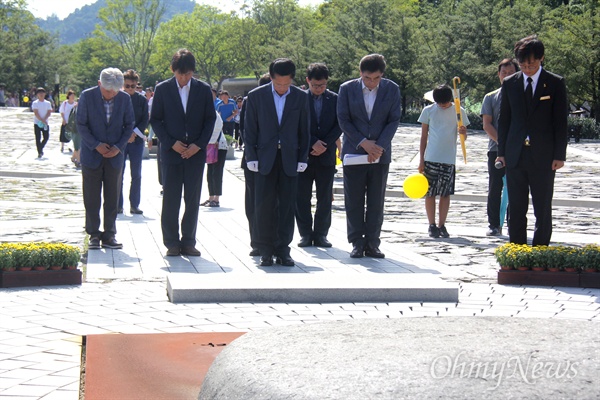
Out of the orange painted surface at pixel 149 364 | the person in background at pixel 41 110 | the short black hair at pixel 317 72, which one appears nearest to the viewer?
the orange painted surface at pixel 149 364

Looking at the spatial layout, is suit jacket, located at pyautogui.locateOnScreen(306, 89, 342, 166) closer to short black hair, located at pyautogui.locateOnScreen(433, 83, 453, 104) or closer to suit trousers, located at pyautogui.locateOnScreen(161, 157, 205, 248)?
suit trousers, located at pyautogui.locateOnScreen(161, 157, 205, 248)

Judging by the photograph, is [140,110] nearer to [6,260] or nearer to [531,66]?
[6,260]

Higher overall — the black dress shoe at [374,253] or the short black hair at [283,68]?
the short black hair at [283,68]

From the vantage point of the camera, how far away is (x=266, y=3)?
252 feet

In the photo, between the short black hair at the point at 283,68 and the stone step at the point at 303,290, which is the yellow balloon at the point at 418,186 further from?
the stone step at the point at 303,290

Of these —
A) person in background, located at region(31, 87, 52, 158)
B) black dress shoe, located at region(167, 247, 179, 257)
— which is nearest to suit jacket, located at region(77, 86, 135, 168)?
black dress shoe, located at region(167, 247, 179, 257)

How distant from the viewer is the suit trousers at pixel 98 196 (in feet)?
32.3

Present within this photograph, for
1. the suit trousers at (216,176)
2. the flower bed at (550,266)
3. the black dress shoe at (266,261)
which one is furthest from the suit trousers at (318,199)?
Answer: the suit trousers at (216,176)

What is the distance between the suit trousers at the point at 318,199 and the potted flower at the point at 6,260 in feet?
11.4

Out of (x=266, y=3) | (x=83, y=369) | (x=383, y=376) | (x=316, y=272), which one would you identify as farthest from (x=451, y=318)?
(x=266, y=3)

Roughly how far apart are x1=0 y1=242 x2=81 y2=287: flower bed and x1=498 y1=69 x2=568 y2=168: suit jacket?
3.96 m

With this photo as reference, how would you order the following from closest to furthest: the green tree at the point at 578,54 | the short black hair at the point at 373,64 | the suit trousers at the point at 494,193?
the short black hair at the point at 373,64, the suit trousers at the point at 494,193, the green tree at the point at 578,54

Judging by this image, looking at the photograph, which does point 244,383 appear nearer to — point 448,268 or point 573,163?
point 448,268

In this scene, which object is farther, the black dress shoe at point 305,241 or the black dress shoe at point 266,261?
the black dress shoe at point 305,241
